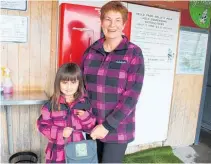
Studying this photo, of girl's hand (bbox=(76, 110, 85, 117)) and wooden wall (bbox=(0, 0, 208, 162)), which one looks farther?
wooden wall (bbox=(0, 0, 208, 162))

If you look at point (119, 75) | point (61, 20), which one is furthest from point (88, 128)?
point (61, 20)

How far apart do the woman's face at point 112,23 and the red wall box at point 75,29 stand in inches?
20.7

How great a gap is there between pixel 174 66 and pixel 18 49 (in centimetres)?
172

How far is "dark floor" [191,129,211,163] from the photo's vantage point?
281 centimetres

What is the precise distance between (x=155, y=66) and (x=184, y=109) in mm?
758

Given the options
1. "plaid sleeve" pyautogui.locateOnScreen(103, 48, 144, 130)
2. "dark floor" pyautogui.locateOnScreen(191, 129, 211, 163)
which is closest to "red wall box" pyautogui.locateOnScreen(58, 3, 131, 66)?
"plaid sleeve" pyautogui.locateOnScreen(103, 48, 144, 130)

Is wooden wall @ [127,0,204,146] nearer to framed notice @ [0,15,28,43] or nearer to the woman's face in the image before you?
the woman's face

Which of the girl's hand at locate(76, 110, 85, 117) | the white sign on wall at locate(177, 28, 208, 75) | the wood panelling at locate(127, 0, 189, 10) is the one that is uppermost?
the wood panelling at locate(127, 0, 189, 10)

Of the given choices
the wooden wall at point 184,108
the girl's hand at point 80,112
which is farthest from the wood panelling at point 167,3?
the girl's hand at point 80,112

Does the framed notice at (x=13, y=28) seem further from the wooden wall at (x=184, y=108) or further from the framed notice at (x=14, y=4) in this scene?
the wooden wall at (x=184, y=108)

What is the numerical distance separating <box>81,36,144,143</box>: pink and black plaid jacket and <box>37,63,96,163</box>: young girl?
0.22 ft

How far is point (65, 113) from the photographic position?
5.09 ft

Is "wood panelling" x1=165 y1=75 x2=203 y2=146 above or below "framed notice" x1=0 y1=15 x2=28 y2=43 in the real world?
below

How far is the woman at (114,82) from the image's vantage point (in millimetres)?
1431
